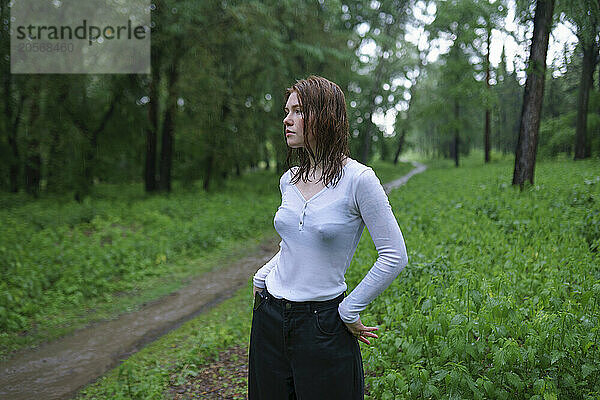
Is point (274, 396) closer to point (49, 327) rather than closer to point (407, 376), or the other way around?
point (407, 376)

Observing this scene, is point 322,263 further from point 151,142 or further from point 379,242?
point 151,142

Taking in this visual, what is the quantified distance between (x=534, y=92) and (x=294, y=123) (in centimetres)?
1113

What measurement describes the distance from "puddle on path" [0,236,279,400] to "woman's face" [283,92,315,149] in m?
4.40

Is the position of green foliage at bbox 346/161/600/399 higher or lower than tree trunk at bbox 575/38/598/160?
lower

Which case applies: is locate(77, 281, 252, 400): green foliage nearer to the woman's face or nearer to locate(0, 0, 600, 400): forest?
locate(0, 0, 600, 400): forest

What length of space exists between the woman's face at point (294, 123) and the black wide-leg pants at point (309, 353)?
0.80m

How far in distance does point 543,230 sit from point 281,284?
652 cm

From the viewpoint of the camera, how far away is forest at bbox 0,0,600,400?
405cm

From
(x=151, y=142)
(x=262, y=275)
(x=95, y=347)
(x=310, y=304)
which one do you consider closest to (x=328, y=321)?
(x=310, y=304)

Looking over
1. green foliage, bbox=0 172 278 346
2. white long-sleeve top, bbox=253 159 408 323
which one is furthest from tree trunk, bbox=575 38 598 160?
white long-sleeve top, bbox=253 159 408 323

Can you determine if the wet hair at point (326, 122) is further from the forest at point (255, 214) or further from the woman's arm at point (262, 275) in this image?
the forest at point (255, 214)

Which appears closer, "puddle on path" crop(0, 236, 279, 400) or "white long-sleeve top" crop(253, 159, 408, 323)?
"white long-sleeve top" crop(253, 159, 408, 323)

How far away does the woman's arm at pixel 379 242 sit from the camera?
6.53 feet

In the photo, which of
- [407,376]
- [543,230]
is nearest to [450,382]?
[407,376]
